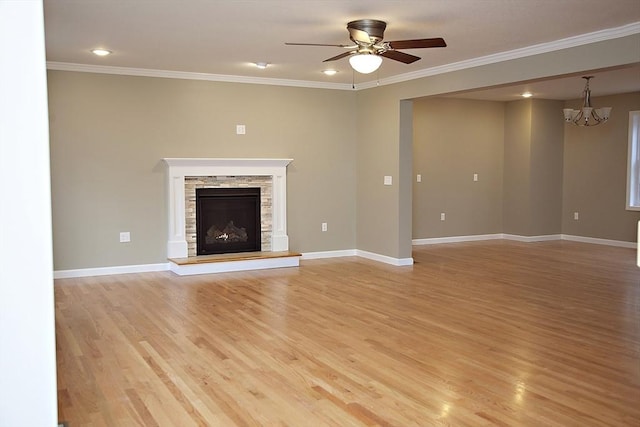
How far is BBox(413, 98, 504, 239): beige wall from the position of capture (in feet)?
31.2

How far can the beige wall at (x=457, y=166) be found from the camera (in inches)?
375

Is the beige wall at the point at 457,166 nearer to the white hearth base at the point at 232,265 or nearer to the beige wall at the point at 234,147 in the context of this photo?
the beige wall at the point at 234,147

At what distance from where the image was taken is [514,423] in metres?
2.86

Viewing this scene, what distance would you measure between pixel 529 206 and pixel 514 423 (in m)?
7.70

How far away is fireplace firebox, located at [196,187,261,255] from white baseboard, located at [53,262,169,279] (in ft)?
1.80

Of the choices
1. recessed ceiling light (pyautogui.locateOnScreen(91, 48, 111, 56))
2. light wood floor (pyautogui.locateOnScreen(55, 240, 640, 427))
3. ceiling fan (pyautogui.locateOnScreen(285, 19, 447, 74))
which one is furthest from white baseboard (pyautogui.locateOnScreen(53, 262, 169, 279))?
ceiling fan (pyautogui.locateOnScreen(285, 19, 447, 74))

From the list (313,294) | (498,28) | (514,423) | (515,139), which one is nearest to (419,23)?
(498,28)

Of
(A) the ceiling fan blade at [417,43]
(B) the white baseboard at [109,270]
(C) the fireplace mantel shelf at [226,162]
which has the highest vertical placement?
(A) the ceiling fan blade at [417,43]

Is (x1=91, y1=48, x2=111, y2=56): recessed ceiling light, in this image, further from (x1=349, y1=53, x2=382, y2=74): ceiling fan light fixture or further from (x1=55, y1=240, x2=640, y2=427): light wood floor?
(x1=349, y1=53, x2=382, y2=74): ceiling fan light fixture

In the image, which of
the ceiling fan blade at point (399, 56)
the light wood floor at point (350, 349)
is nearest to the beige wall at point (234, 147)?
the light wood floor at point (350, 349)

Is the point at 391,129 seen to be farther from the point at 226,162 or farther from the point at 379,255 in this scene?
the point at 226,162

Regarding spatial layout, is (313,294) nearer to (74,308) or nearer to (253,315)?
(253,315)

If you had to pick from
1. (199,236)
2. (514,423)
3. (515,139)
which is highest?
(515,139)

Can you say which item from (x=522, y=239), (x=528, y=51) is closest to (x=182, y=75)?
(x=528, y=51)
